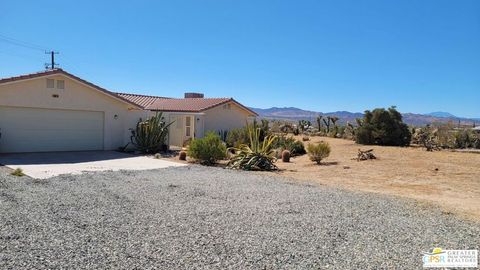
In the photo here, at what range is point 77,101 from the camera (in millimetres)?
20562

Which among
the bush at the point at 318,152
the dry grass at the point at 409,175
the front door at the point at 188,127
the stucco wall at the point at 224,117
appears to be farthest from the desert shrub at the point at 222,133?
the bush at the point at 318,152

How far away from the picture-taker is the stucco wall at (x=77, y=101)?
60.7 ft

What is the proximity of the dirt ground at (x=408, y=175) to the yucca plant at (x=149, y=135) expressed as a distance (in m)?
2.56

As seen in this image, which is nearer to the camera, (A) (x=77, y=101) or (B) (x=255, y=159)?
(B) (x=255, y=159)

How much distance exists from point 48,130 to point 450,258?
18899 millimetres

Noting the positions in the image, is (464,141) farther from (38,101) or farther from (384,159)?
(38,101)

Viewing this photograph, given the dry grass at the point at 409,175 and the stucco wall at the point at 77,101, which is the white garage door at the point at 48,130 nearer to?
the stucco wall at the point at 77,101

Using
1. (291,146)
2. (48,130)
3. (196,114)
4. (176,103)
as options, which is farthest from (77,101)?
(291,146)

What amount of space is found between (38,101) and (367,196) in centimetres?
1596

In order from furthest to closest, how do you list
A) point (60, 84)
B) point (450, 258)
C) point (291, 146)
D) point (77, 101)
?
point (291, 146) → point (77, 101) → point (60, 84) → point (450, 258)

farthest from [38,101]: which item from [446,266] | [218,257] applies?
[446,266]

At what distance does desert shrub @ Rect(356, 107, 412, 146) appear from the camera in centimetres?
2491

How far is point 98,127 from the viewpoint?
21.6 metres

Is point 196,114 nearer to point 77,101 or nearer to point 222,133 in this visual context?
point 222,133
